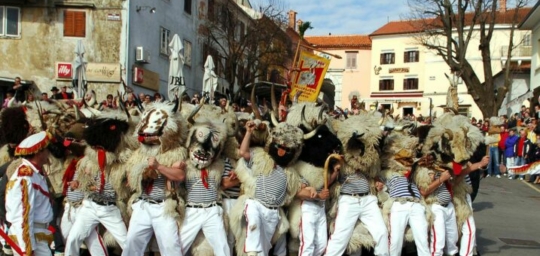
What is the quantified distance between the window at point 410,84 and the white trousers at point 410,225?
143 feet

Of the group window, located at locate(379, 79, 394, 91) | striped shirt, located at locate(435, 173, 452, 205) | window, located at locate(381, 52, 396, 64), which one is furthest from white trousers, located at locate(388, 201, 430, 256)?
window, located at locate(381, 52, 396, 64)

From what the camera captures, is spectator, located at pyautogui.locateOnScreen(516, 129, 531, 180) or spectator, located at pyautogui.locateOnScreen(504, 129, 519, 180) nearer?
spectator, located at pyautogui.locateOnScreen(516, 129, 531, 180)

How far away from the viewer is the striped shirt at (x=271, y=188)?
5.89 m

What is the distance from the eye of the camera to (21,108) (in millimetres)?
A: 7020

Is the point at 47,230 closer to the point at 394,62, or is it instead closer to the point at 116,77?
the point at 116,77

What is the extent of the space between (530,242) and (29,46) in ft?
63.3

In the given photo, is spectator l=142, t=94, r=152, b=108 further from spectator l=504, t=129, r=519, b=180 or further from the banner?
spectator l=504, t=129, r=519, b=180

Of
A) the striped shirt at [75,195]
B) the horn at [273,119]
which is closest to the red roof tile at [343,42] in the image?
the horn at [273,119]

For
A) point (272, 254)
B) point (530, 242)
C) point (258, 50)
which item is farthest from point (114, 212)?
point (258, 50)

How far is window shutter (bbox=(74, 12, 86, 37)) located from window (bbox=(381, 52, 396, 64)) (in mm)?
33310

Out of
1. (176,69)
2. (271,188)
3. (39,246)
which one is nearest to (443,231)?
(271,188)

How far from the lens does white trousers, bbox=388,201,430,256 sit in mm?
6383

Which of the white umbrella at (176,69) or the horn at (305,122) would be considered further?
the white umbrella at (176,69)

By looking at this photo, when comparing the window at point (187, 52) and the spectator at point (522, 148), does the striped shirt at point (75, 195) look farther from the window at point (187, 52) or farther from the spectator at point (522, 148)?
the window at point (187, 52)
